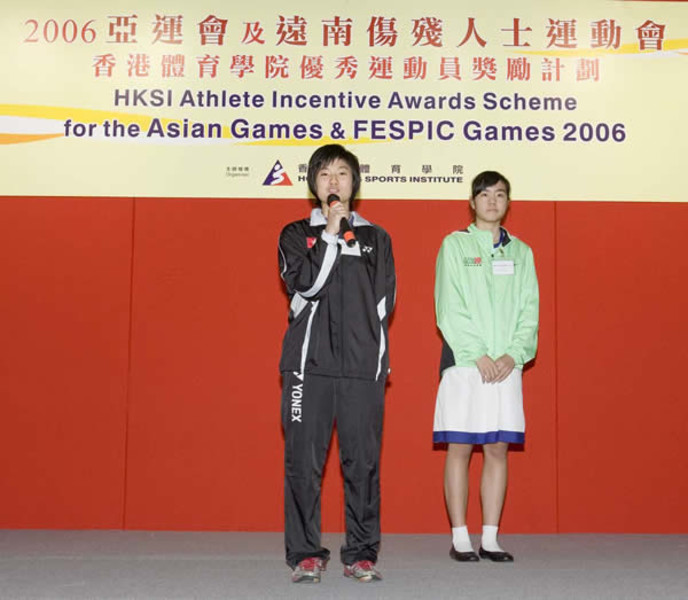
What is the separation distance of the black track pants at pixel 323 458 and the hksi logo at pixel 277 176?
1327mm

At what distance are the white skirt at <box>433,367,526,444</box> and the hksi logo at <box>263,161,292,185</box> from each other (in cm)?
124

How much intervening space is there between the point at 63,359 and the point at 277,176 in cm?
126

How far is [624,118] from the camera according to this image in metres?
3.90

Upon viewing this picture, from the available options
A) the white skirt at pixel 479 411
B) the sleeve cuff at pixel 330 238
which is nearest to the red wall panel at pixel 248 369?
the white skirt at pixel 479 411

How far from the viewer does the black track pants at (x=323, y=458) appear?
2744 millimetres

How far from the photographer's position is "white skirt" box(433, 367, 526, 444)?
3188 millimetres

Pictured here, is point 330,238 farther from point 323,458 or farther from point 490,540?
point 490,540

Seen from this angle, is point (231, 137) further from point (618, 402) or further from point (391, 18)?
point (618, 402)

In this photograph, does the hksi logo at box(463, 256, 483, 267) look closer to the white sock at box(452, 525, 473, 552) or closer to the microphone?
the microphone

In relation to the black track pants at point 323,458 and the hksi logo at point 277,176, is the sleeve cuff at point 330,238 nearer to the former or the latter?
the black track pants at point 323,458

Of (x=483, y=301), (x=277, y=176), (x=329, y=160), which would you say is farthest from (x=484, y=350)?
(x=277, y=176)

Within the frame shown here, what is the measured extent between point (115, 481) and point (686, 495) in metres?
2.54

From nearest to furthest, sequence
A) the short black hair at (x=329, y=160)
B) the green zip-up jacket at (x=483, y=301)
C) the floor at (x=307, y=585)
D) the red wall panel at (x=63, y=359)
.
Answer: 1. the floor at (x=307, y=585)
2. the short black hair at (x=329, y=160)
3. the green zip-up jacket at (x=483, y=301)
4. the red wall panel at (x=63, y=359)

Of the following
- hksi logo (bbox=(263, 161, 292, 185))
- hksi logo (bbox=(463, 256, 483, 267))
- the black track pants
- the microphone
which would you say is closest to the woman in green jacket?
hksi logo (bbox=(463, 256, 483, 267))
